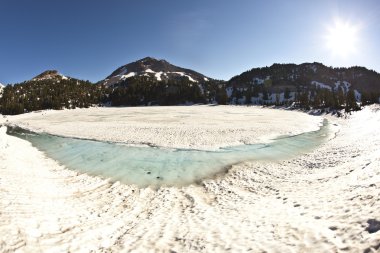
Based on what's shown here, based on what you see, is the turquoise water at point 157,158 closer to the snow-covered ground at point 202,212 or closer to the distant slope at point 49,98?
the snow-covered ground at point 202,212

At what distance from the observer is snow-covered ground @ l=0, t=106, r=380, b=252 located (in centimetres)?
1075

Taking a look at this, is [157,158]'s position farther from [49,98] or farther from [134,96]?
[134,96]

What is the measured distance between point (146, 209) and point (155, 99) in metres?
150

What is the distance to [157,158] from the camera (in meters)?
27.7

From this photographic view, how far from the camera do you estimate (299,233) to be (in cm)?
1080

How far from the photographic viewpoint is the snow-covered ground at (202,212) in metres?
10.8

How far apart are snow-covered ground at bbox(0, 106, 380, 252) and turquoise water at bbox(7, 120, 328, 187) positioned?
1803 mm

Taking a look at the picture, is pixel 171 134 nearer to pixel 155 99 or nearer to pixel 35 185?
pixel 35 185

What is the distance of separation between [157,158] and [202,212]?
13.2 m

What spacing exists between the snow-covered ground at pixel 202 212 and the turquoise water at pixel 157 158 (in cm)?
180

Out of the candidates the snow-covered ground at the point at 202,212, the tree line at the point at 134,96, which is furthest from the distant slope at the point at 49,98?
the snow-covered ground at the point at 202,212

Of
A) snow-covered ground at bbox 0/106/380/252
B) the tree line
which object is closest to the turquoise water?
snow-covered ground at bbox 0/106/380/252

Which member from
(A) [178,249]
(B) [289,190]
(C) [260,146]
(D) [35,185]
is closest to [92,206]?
(D) [35,185]

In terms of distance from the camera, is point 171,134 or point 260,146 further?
point 171,134
